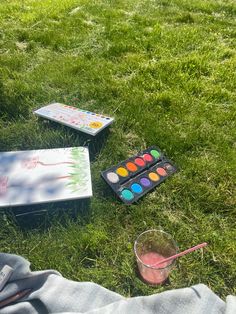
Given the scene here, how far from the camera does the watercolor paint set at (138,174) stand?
1919 millimetres

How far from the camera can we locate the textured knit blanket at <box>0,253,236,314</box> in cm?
139

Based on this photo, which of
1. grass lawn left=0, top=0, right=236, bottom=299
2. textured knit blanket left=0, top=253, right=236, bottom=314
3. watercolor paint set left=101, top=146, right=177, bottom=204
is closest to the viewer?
textured knit blanket left=0, top=253, right=236, bottom=314

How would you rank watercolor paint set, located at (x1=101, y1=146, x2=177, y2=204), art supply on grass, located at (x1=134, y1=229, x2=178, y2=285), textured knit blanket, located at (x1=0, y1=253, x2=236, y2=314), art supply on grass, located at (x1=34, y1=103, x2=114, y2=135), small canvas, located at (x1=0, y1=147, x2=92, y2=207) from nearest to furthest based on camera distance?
textured knit blanket, located at (x1=0, y1=253, x2=236, y2=314)
art supply on grass, located at (x1=134, y1=229, x2=178, y2=285)
small canvas, located at (x1=0, y1=147, x2=92, y2=207)
watercolor paint set, located at (x1=101, y1=146, x2=177, y2=204)
art supply on grass, located at (x1=34, y1=103, x2=114, y2=135)

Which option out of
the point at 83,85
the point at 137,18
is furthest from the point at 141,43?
the point at 83,85

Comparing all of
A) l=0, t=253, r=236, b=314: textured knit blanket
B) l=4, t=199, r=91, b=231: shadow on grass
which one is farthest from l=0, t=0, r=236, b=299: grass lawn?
l=0, t=253, r=236, b=314: textured knit blanket

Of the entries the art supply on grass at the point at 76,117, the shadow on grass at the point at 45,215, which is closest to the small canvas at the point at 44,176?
the shadow on grass at the point at 45,215

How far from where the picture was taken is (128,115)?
251 cm

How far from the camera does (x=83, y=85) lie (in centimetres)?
280

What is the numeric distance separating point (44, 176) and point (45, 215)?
0.74ft

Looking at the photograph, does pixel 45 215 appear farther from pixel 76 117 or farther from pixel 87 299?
pixel 76 117

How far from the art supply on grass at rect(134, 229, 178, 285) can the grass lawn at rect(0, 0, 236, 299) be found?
0.16 ft

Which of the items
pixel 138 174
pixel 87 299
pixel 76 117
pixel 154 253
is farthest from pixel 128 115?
pixel 87 299

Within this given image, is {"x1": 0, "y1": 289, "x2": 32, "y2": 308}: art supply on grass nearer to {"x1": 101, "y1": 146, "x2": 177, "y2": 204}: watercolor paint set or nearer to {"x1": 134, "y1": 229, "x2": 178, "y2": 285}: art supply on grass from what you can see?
{"x1": 134, "y1": 229, "x2": 178, "y2": 285}: art supply on grass

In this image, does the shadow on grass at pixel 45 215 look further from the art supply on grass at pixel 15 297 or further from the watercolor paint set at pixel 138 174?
the art supply on grass at pixel 15 297
